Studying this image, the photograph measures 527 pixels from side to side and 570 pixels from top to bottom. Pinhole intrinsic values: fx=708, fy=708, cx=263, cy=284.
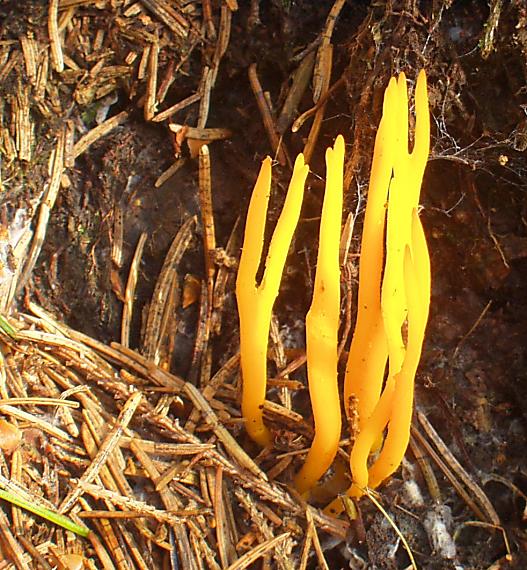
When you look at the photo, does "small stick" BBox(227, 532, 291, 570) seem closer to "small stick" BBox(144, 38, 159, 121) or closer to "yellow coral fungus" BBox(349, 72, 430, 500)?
"yellow coral fungus" BBox(349, 72, 430, 500)

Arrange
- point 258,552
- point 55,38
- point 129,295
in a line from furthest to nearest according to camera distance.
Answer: point 129,295
point 55,38
point 258,552

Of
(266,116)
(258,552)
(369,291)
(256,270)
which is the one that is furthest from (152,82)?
(258,552)

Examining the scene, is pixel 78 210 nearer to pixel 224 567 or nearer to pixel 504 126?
pixel 224 567

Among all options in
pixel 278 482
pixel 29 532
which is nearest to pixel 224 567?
pixel 278 482

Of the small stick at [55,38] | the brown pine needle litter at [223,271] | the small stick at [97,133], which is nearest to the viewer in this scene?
the brown pine needle litter at [223,271]

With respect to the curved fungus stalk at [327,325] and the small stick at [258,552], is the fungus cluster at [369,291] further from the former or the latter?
the small stick at [258,552]

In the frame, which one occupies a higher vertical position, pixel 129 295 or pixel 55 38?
pixel 55 38

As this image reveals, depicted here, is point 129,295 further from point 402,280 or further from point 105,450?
point 402,280

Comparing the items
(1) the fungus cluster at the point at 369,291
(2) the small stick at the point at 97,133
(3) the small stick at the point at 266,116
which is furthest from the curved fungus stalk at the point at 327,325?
(2) the small stick at the point at 97,133
